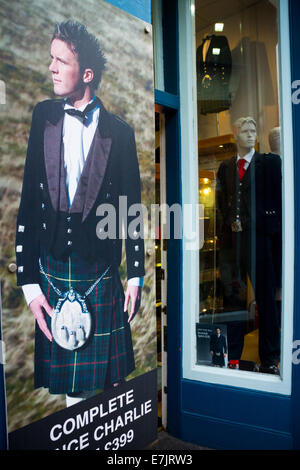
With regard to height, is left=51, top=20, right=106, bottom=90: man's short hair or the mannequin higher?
left=51, top=20, right=106, bottom=90: man's short hair

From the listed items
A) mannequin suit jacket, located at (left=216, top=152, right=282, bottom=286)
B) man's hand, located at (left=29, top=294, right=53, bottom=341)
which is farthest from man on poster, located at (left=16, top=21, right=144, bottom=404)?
mannequin suit jacket, located at (left=216, top=152, right=282, bottom=286)

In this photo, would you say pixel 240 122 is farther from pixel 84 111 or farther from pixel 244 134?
pixel 84 111

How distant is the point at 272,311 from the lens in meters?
2.79

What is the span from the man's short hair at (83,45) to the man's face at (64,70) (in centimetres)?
3

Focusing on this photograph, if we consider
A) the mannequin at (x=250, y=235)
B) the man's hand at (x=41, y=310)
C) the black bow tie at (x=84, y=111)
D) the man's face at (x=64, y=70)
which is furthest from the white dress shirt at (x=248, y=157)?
the man's hand at (x=41, y=310)

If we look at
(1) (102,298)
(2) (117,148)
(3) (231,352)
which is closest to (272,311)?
(3) (231,352)

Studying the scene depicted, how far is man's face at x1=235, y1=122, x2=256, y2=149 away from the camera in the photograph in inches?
117

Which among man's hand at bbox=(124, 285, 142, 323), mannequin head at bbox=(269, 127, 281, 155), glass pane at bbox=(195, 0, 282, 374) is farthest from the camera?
glass pane at bbox=(195, 0, 282, 374)

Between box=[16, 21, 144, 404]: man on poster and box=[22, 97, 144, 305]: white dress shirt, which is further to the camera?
box=[22, 97, 144, 305]: white dress shirt

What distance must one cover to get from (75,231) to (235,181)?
4.84 ft

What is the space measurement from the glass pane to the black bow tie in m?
1.05

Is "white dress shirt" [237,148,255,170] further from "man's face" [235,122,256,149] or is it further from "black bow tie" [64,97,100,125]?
"black bow tie" [64,97,100,125]

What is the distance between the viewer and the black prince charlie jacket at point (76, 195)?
1858 millimetres

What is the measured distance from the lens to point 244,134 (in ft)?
9.84
